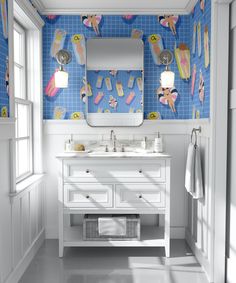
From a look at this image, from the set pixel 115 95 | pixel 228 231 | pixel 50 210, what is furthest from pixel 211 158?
pixel 50 210

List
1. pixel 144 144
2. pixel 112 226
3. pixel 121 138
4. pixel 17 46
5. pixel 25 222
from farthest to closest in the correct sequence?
pixel 121 138 < pixel 144 144 < pixel 17 46 < pixel 112 226 < pixel 25 222

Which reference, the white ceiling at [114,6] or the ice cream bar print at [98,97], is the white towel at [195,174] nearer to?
the ice cream bar print at [98,97]

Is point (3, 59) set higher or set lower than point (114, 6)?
lower

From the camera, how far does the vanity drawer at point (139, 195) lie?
3.50 m

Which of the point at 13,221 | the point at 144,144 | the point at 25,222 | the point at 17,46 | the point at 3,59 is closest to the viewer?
the point at 3,59

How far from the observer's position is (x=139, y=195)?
350cm

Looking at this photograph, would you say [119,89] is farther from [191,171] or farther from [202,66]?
[191,171]

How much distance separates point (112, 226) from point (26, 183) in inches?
35.5

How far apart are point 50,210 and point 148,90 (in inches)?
→ 67.5

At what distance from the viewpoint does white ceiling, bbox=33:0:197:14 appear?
3750 millimetres

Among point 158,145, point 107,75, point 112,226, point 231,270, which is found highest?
point 107,75

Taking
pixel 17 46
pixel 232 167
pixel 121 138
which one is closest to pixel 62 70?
pixel 17 46

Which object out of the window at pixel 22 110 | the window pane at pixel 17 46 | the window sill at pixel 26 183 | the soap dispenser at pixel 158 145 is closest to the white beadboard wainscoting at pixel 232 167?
the soap dispenser at pixel 158 145

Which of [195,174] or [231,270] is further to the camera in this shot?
[195,174]
